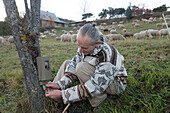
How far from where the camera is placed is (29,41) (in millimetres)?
1484

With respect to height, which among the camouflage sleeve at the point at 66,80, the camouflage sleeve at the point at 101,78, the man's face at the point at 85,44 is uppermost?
the man's face at the point at 85,44

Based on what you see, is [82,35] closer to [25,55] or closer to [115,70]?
[115,70]

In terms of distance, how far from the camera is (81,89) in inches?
58.0

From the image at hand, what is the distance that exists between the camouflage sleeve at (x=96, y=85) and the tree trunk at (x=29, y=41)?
1.39ft

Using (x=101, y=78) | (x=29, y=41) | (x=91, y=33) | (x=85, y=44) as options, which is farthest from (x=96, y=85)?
(x=29, y=41)

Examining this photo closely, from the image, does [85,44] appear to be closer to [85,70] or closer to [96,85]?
[85,70]

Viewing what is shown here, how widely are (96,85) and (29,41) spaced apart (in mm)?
924

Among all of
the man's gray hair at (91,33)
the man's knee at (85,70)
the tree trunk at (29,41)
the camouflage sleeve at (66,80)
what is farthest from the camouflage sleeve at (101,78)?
the tree trunk at (29,41)

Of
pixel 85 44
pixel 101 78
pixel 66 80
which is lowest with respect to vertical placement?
pixel 66 80

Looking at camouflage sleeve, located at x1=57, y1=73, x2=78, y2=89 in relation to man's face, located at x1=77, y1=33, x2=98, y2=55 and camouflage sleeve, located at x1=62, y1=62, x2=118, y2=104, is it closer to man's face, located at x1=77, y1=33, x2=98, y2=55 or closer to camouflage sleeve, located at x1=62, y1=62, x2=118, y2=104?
camouflage sleeve, located at x1=62, y1=62, x2=118, y2=104

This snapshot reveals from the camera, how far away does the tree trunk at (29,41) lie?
4.58 feet

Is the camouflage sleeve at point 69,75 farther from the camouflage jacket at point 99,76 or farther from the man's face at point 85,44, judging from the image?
the man's face at point 85,44

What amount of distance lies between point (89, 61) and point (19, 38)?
86 cm

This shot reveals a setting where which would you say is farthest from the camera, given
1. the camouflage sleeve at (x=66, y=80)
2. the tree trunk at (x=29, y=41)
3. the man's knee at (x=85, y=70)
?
the camouflage sleeve at (x=66, y=80)
